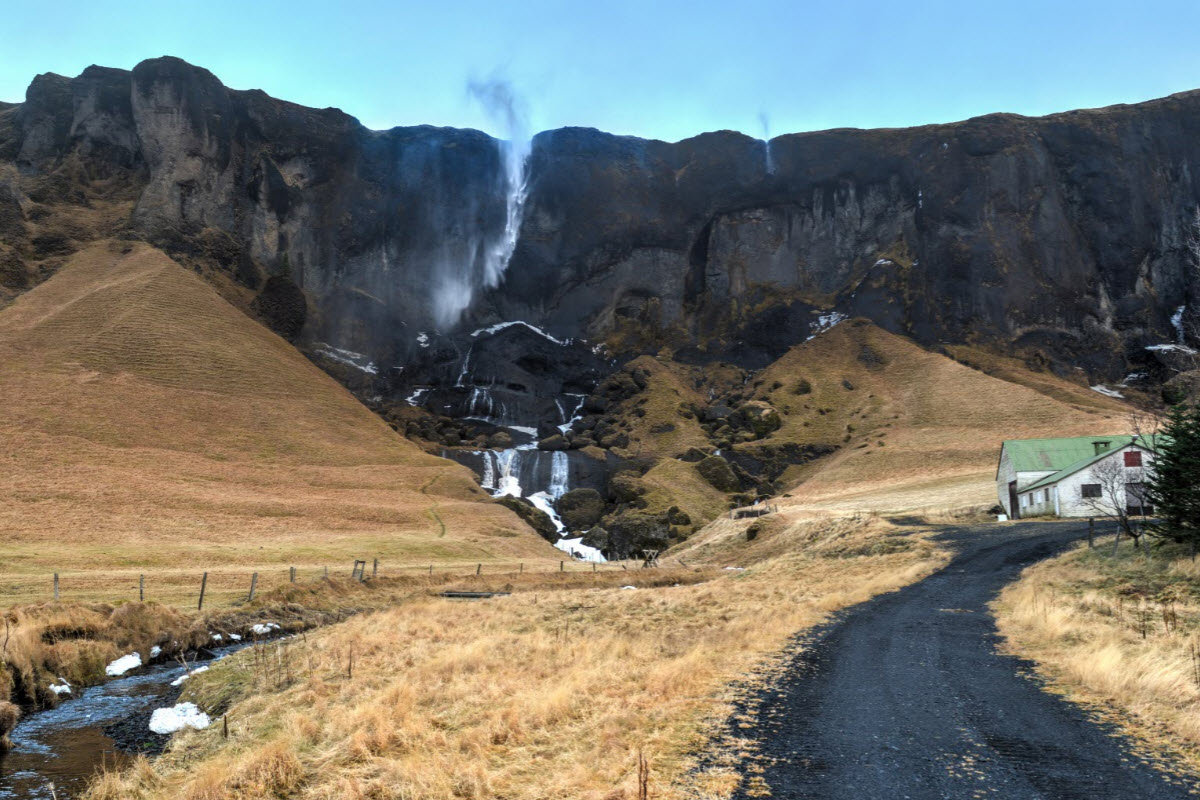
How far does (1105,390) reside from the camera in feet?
377

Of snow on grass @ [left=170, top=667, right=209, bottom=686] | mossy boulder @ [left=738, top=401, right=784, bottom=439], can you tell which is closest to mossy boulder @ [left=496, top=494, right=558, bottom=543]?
mossy boulder @ [left=738, top=401, right=784, bottom=439]

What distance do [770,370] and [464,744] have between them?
120m

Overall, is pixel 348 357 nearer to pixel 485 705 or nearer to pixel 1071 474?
pixel 1071 474

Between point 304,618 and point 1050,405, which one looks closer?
point 304,618

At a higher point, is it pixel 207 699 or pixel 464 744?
pixel 464 744

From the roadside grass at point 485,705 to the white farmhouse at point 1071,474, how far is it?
29.1 m

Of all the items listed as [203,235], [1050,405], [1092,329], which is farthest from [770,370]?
[203,235]

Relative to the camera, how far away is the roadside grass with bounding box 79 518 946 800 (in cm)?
873

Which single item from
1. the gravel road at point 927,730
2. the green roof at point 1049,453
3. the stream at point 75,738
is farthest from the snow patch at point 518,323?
the gravel road at point 927,730

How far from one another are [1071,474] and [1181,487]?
23.7 meters

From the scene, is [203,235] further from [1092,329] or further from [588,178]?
[1092,329]

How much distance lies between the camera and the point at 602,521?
3179 inches

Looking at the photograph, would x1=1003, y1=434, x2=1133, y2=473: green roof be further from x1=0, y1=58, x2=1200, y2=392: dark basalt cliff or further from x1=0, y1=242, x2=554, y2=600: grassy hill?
x1=0, y1=58, x2=1200, y2=392: dark basalt cliff

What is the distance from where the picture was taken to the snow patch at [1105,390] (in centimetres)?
11331
